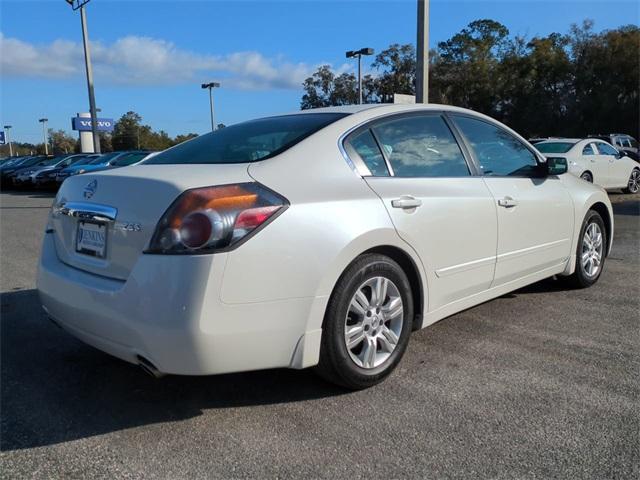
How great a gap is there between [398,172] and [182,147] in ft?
4.70

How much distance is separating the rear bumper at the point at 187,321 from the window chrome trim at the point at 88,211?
303 millimetres

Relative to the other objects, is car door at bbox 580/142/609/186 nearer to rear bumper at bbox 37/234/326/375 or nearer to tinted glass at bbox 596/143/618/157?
tinted glass at bbox 596/143/618/157

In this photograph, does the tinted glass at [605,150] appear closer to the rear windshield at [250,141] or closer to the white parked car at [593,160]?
the white parked car at [593,160]

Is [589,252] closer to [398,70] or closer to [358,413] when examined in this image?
[358,413]

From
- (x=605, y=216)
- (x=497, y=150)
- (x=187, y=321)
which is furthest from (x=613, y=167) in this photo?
(x=187, y=321)

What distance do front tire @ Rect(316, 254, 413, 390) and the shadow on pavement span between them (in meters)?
0.22

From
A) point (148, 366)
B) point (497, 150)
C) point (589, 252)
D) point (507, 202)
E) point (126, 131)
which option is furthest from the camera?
point (126, 131)

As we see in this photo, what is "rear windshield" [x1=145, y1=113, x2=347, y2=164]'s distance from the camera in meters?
3.23

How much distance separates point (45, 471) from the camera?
2482 mm

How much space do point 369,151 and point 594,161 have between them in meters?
12.5

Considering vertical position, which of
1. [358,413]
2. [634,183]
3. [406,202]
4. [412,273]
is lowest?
[358,413]

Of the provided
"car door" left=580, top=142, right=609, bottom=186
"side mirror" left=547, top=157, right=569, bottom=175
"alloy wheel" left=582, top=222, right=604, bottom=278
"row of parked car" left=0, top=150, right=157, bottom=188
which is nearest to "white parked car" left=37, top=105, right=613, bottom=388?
"side mirror" left=547, top=157, right=569, bottom=175

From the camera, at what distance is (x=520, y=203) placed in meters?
4.21

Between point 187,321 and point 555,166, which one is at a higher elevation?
point 555,166
